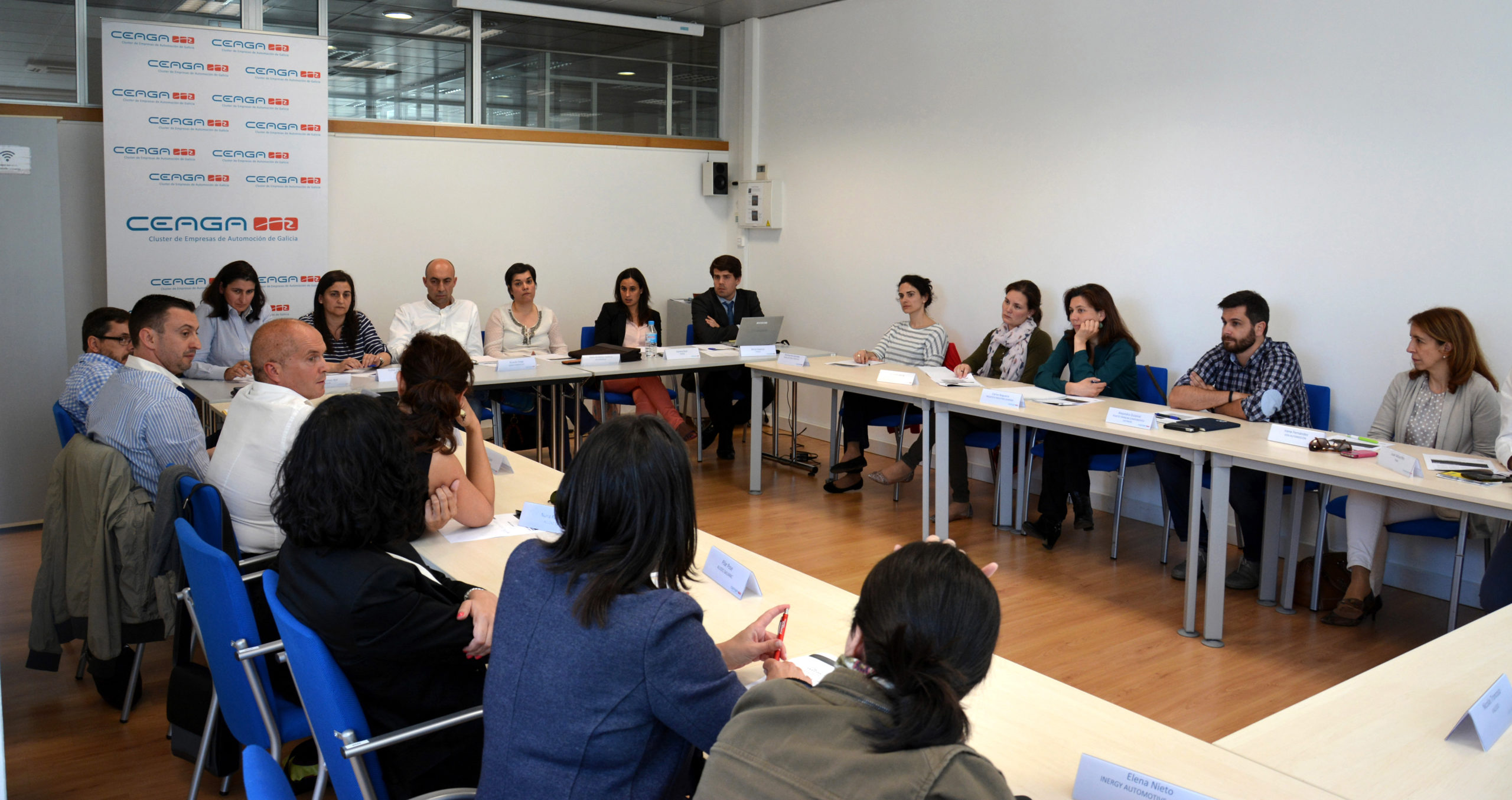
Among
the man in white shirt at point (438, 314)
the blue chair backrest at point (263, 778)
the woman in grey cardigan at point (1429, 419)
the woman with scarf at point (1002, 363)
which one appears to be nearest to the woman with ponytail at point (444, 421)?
the blue chair backrest at point (263, 778)

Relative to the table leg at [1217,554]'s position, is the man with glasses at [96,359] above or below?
above

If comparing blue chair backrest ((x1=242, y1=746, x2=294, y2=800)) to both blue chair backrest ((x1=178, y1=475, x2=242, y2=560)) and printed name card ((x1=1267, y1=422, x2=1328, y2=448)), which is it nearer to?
blue chair backrest ((x1=178, y1=475, x2=242, y2=560))

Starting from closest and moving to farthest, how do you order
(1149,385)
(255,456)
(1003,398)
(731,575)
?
(731,575)
(255,456)
(1003,398)
(1149,385)

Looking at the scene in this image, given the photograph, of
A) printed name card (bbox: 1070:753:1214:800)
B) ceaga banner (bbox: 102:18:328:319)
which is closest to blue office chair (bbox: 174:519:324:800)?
printed name card (bbox: 1070:753:1214:800)

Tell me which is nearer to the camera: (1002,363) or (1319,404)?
(1319,404)

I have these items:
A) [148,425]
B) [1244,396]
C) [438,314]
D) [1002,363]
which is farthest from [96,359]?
[1244,396]

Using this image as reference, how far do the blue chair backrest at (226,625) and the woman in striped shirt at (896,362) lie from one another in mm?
4008

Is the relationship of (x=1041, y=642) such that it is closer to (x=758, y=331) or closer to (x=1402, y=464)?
(x=1402, y=464)

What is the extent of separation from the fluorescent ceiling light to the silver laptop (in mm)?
2634

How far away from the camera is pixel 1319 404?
14.9 ft

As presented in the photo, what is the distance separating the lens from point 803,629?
79.6 inches

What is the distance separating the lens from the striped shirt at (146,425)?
299cm

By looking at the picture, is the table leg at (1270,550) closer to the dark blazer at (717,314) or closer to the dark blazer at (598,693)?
the dark blazer at (598,693)

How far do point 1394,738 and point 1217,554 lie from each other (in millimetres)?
2148
